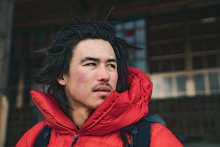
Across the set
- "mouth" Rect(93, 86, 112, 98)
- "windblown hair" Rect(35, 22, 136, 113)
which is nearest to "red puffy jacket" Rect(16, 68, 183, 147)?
"mouth" Rect(93, 86, 112, 98)

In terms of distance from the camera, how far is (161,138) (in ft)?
5.43

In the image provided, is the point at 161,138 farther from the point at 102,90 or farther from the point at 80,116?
the point at 80,116

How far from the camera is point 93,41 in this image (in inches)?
81.3

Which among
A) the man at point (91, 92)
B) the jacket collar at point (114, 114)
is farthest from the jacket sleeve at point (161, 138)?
the jacket collar at point (114, 114)

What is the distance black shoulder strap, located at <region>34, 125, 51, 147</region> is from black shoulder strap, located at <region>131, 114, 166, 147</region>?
0.63 meters

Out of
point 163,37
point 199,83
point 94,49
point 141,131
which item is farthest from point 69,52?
point 163,37

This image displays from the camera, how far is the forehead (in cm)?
196

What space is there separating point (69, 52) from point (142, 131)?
2.66ft

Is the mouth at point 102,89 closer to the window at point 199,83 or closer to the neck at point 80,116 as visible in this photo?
the neck at point 80,116

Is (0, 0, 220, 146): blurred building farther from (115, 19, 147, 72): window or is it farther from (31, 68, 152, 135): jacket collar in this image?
(31, 68, 152, 135): jacket collar

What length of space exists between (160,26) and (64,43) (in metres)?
6.35

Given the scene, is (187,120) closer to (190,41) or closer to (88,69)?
(190,41)

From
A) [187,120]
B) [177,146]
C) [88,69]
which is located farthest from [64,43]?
[187,120]

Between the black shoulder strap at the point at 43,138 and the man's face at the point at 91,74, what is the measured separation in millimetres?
264
